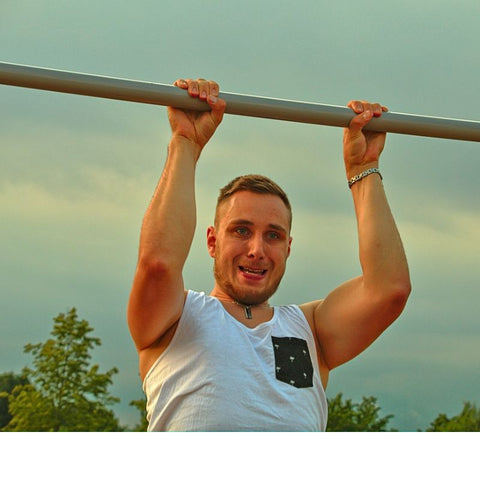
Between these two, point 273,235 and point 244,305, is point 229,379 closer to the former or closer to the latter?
point 244,305

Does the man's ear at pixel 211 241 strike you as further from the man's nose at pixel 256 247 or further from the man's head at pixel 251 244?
the man's nose at pixel 256 247

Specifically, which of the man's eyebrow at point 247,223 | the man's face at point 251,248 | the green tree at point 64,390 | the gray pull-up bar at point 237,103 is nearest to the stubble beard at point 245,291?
the man's face at point 251,248

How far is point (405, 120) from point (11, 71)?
3.19 ft

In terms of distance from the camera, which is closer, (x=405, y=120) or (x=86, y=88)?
(x=86, y=88)

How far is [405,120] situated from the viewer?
6.71ft

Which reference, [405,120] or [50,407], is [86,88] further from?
[50,407]

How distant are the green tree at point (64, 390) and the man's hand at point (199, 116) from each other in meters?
7.87

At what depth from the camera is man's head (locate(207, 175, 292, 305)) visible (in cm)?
205

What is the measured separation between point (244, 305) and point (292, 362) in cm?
21

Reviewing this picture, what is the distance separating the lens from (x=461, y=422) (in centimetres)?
951

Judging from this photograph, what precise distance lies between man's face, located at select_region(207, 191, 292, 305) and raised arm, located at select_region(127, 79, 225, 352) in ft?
0.69

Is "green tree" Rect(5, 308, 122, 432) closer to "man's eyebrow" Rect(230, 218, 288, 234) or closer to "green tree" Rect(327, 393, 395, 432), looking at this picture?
"green tree" Rect(327, 393, 395, 432)

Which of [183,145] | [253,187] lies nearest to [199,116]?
[183,145]
